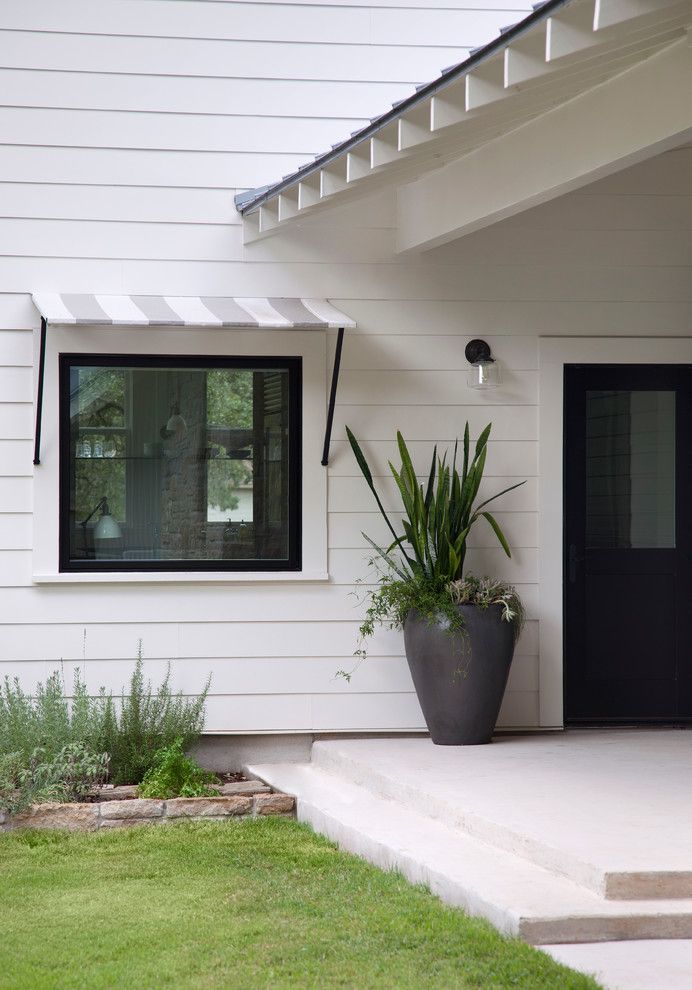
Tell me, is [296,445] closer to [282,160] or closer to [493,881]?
[282,160]

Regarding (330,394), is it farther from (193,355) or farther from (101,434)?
(101,434)

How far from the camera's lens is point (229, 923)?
166 inches

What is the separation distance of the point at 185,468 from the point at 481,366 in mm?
1633

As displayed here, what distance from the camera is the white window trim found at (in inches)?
251

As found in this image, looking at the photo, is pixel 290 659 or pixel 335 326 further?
pixel 290 659

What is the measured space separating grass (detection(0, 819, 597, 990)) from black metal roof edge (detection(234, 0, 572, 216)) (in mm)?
2722

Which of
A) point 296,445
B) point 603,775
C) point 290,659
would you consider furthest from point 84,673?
point 603,775

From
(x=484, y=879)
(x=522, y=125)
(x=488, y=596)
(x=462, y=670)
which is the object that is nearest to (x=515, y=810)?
(x=484, y=879)

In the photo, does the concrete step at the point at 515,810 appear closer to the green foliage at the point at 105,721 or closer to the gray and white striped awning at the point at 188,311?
the green foliage at the point at 105,721

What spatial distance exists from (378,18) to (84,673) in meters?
3.75

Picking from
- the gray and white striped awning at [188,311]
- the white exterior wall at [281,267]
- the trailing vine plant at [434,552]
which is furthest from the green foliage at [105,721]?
the gray and white striped awning at [188,311]

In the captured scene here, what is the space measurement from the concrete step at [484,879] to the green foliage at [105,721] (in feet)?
2.95

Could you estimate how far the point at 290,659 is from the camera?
21.5ft

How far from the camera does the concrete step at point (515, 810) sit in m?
3.94
